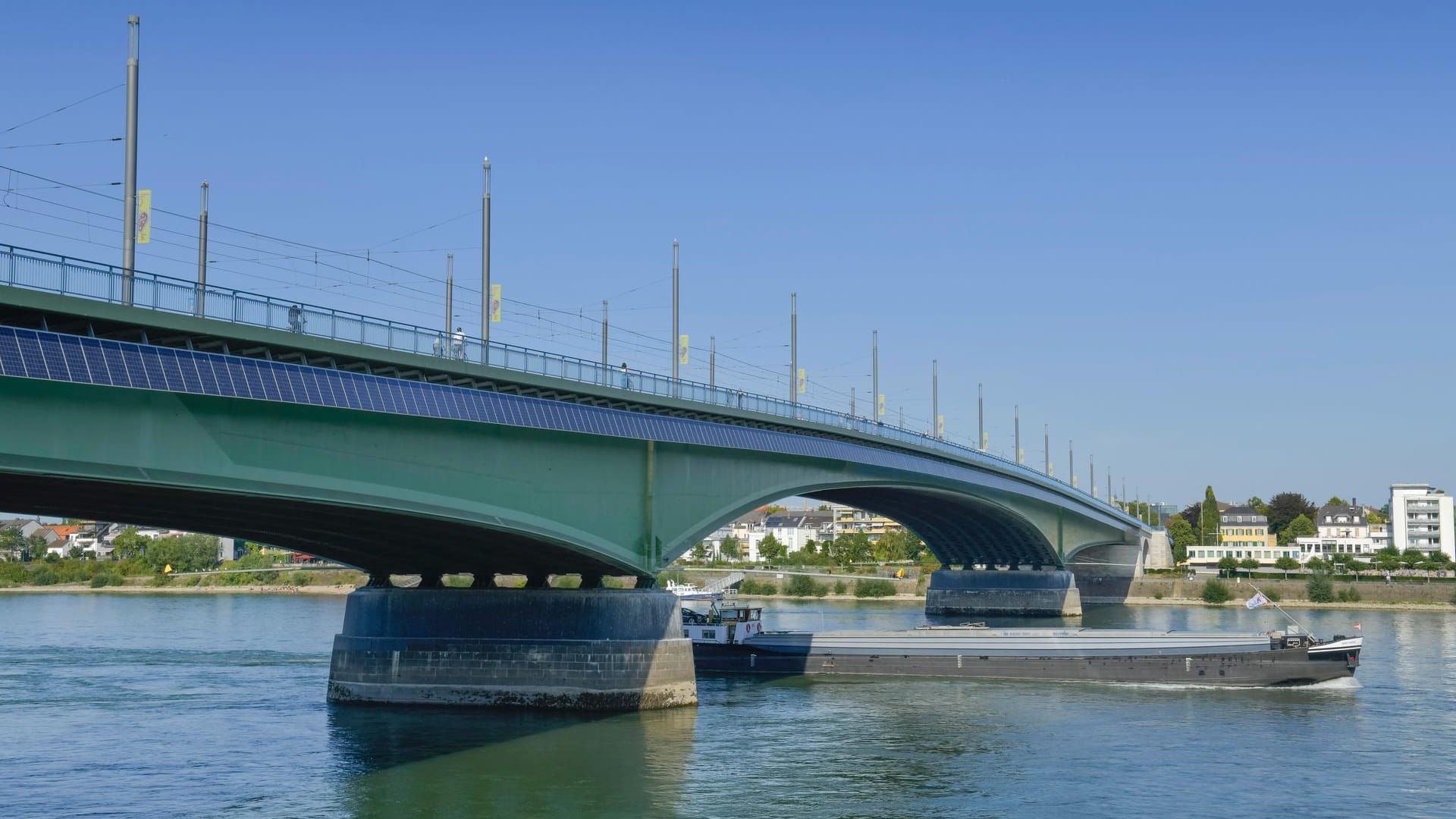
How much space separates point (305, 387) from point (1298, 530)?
177 m

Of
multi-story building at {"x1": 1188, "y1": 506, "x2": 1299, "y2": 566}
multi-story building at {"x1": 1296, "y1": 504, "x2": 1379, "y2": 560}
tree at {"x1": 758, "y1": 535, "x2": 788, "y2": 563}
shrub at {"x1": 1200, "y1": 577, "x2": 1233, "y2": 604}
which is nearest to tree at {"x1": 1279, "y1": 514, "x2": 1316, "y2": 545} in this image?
multi-story building at {"x1": 1296, "y1": 504, "x2": 1379, "y2": 560}

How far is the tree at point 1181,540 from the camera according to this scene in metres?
181

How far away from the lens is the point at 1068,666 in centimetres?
6431

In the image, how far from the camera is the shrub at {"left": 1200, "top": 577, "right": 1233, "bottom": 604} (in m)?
121

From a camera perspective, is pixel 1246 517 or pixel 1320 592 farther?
pixel 1246 517

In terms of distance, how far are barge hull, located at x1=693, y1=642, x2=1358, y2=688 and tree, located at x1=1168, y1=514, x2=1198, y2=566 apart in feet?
395

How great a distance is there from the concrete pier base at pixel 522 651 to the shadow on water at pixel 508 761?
2.32 feet

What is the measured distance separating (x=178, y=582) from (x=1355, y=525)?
15542cm

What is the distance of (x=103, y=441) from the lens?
3108cm

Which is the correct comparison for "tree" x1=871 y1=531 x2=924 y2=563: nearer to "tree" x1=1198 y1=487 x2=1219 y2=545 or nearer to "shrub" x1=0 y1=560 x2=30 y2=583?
"tree" x1=1198 y1=487 x2=1219 y2=545

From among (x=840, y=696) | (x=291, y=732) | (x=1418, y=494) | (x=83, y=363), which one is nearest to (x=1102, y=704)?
(x=840, y=696)

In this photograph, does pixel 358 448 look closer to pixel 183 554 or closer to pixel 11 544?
pixel 183 554

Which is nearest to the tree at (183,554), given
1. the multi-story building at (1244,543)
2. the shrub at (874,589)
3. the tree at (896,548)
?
the shrub at (874,589)

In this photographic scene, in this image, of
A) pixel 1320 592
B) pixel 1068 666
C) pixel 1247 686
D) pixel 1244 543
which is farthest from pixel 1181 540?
pixel 1247 686
